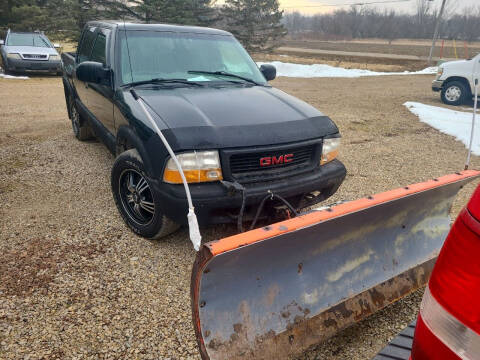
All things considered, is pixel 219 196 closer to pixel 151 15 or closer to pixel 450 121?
pixel 450 121

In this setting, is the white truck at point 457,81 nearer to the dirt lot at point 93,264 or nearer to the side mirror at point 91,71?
the dirt lot at point 93,264

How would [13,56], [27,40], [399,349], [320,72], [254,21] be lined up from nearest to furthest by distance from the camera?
1. [399,349]
2. [13,56]
3. [27,40]
4. [320,72]
5. [254,21]

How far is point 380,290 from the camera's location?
2.40 m

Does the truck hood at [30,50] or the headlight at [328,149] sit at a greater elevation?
the truck hood at [30,50]

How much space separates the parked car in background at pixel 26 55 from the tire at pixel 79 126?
845cm

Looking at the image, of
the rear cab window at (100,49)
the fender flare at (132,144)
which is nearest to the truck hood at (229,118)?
the fender flare at (132,144)

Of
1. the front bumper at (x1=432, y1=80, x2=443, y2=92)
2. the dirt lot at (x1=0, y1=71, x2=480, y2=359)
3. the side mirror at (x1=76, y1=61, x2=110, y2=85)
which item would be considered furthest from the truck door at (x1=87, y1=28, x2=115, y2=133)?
the front bumper at (x1=432, y1=80, x2=443, y2=92)

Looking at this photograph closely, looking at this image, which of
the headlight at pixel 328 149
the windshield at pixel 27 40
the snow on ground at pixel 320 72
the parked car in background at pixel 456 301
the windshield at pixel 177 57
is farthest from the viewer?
the snow on ground at pixel 320 72

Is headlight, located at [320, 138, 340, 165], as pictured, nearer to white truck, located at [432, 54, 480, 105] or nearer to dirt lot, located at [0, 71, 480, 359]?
dirt lot, located at [0, 71, 480, 359]

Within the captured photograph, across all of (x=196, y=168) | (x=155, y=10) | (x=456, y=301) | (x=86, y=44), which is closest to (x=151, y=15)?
(x=155, y=10)

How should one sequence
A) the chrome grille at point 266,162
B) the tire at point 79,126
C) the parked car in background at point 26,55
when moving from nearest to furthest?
the chrome grille at point 266,162
the tire at point 79,126
the parked car in background at point 26,55

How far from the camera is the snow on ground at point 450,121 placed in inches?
292

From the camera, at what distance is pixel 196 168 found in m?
2.56

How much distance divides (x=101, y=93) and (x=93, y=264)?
76.8 inches
